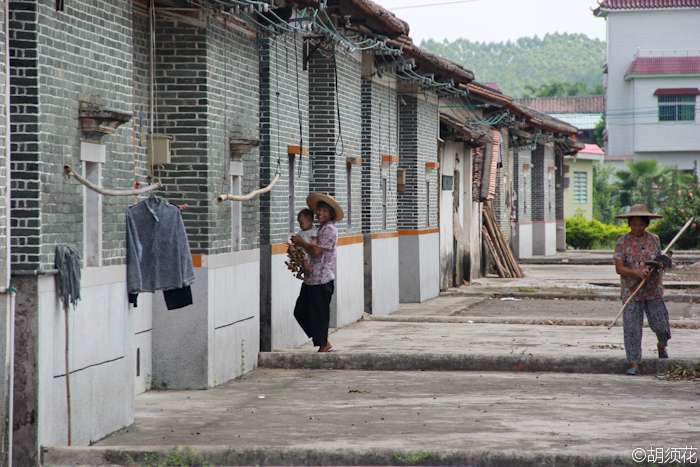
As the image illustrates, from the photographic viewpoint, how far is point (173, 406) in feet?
27.1

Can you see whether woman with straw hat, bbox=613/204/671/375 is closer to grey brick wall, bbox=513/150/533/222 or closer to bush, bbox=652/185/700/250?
grey brick wall, bbox=513/150/533/222

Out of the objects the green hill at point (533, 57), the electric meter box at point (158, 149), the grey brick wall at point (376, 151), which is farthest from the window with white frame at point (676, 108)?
the green hill at point (533, 57)

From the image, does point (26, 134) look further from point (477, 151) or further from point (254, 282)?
point (477, 151)

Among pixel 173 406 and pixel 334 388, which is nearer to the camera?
pixel 173 406

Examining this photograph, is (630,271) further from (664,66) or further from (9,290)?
(664,66)

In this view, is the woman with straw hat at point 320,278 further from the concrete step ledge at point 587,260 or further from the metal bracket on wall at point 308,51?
the concrete step ledge at point 587,260

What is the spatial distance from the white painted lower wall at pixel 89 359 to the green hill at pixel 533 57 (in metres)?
150

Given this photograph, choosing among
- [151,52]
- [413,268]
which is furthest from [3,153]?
[413,268]

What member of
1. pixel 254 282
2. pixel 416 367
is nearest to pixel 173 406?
pixel 254 282

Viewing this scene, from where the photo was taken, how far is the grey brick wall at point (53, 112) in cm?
613

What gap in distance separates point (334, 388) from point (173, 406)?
171cm

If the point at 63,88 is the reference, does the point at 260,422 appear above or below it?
below

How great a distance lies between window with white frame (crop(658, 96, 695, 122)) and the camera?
48562 mm

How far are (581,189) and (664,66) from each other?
9.15 metres
